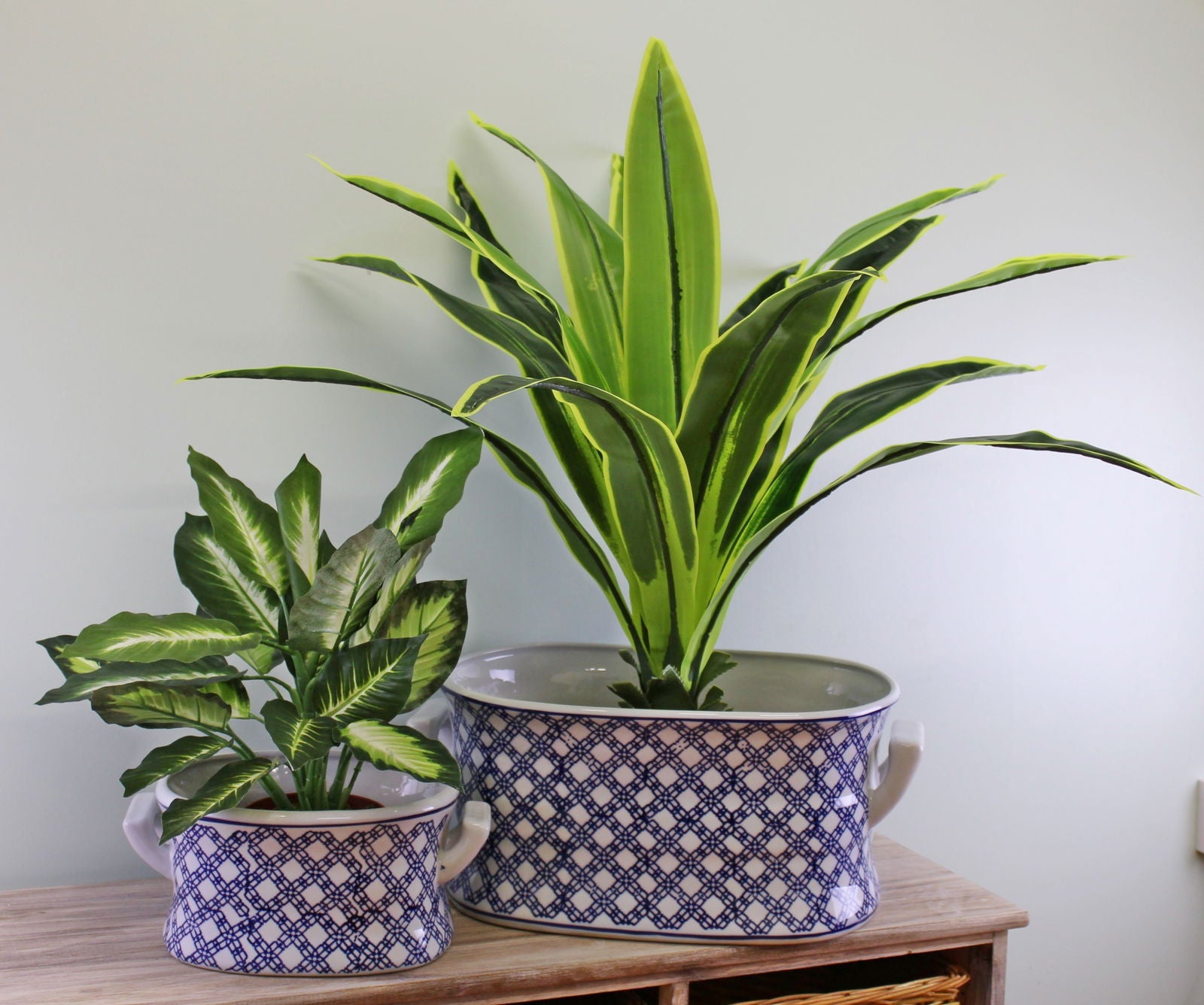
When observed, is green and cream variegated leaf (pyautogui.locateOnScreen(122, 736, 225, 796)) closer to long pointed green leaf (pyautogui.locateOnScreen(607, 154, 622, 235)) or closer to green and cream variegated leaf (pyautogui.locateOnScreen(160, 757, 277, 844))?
green and cream variegated leaf (pyautogui.locateOnScreen(160, 757, 277, 844))

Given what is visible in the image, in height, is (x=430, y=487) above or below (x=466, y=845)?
above

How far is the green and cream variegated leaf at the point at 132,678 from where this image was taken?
0.59 metres

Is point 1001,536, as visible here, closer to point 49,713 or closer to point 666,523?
point 666,523

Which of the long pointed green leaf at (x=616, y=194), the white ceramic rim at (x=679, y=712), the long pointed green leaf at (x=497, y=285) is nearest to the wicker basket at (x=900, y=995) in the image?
the white ceramic rim at (x=679, y=712)

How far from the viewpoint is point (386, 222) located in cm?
92

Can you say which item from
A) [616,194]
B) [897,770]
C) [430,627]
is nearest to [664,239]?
[616,194]

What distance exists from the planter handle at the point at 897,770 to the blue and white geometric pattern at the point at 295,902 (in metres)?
0.37

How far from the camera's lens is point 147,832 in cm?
67

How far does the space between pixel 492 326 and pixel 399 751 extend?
360 mm

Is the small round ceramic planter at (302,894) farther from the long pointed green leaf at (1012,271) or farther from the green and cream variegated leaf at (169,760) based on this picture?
the long pointed green leaf at (1012,271)

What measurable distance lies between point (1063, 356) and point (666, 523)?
0.73 m

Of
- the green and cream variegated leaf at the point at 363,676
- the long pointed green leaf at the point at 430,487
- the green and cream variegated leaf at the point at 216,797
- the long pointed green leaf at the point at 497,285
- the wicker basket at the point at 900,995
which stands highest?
the long pointed green leaf at the point at 497,285

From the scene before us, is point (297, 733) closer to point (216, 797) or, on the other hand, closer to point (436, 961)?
point (216, 797)

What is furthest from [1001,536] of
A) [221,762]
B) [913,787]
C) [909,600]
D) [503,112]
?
[221,762]
